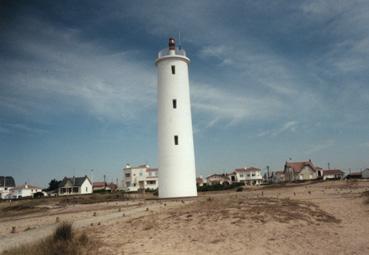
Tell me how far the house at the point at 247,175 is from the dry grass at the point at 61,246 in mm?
88902

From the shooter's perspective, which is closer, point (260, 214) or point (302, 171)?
point (260, 214)

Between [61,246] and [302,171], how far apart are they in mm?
77002

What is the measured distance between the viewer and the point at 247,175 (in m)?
96.8

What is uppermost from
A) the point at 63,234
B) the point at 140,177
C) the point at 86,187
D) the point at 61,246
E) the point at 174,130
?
the point at 174,130

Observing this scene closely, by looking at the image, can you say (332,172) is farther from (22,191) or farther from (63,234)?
(63,234)

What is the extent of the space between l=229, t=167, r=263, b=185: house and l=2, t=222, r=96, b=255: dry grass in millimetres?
88902

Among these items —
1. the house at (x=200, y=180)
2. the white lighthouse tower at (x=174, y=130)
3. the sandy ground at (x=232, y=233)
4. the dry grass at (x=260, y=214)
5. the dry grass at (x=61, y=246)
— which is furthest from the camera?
the house at (x=200, y=180)

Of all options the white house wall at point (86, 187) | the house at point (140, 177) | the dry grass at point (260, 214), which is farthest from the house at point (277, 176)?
the dry grass at point (260, 214)

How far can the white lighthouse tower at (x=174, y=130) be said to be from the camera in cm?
2495

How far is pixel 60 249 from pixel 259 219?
7454mm

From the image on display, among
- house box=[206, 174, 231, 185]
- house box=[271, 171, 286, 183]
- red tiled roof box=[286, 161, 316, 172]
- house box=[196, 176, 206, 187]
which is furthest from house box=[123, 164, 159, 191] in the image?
house box=[271, 171, 286, 183]

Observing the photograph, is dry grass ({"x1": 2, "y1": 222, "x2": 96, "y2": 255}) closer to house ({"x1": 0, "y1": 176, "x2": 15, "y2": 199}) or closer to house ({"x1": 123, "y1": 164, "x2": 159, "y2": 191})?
house ({"x1": 123, "y1": 164, "x2": 159, "y2": 191})

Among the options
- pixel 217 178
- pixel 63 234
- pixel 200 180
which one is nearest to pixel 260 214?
pixel 63 234

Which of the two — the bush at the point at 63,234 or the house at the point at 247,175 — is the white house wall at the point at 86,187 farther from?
the bush at the point at 63,234
